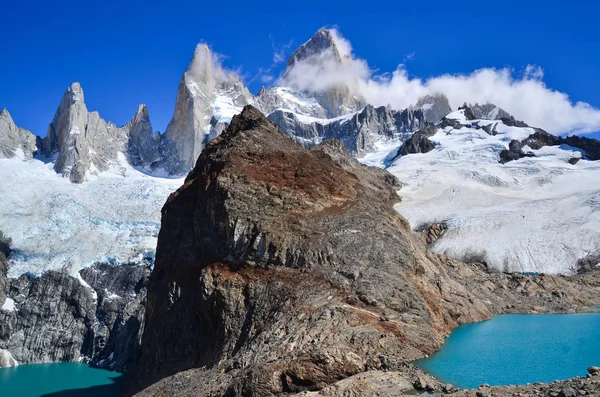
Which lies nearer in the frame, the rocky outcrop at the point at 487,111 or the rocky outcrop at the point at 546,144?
the rocky outcrop at the point at 546,144

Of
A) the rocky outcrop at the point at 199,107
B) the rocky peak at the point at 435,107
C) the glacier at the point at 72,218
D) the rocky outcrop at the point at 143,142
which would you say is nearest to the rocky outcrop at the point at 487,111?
the rocky peak at the point at 435,107

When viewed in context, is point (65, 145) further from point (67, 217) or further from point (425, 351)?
point (425, 351)

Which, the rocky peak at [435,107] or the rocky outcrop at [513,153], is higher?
the rocky peak at [435,107]

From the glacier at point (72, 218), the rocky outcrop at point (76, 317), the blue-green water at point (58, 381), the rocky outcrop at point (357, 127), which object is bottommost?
the blue-green water at point (58, 381)

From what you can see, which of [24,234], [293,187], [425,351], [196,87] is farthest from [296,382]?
[196,87]

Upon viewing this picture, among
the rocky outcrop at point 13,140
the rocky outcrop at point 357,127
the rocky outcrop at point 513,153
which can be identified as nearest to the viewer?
the rocky outcrop at point 13,140

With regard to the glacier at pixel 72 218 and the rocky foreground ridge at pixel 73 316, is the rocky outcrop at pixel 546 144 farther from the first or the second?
the rocky foreground ridge at pixel 73 316
